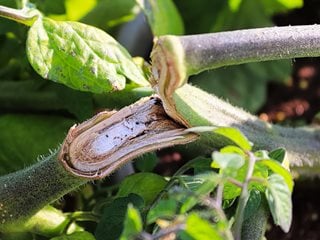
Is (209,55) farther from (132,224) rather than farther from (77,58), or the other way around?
(77,58)

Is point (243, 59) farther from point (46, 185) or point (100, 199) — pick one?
point (100, 199)

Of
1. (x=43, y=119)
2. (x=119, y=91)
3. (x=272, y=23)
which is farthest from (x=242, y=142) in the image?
(x=272, y=23)

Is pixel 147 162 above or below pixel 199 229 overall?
below

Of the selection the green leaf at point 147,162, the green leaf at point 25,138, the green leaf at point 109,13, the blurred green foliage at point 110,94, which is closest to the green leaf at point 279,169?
the blurred green foliage at point 110,94

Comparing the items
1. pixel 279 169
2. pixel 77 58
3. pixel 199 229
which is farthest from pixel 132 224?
pixel 77 58

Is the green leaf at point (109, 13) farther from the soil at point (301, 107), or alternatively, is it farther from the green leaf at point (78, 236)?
the green leaf at point (78, 236)

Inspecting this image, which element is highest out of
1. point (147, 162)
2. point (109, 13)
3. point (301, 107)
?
point (109, 13)
